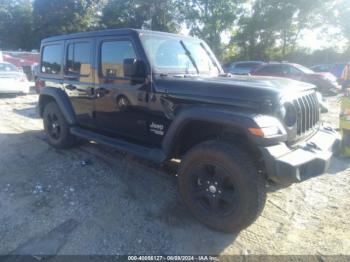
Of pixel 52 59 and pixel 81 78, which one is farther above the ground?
pixel 52 59

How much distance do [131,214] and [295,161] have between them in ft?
6.10

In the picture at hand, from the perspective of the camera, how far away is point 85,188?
3889 mm

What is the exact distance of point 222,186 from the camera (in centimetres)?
297

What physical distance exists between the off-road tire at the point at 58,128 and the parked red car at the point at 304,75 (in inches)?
414

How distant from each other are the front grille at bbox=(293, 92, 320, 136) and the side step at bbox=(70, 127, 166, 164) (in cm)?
155

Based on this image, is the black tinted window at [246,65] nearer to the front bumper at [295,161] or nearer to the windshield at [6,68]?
the windshield at [6,68]

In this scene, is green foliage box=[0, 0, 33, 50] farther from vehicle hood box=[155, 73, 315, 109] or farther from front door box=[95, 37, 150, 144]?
vehicle hood box=[155, 73, 315, 109]

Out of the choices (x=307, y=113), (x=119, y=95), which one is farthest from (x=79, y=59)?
(x=307, y=113)

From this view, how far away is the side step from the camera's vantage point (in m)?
3.50

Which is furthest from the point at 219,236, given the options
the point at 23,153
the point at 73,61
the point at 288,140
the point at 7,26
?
the point at 7,26

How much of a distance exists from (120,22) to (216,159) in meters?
34.2

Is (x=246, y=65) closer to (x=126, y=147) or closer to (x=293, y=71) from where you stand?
(x=293, y=71)

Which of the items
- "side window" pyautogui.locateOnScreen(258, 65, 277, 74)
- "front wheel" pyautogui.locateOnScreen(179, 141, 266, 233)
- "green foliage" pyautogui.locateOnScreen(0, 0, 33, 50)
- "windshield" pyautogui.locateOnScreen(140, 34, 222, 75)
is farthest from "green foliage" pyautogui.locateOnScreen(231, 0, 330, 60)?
"front wheel" pyautogui.locateOnScreen(179, 141, 266, 233)

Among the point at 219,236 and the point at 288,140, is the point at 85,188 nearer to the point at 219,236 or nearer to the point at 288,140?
the point at 219,236
